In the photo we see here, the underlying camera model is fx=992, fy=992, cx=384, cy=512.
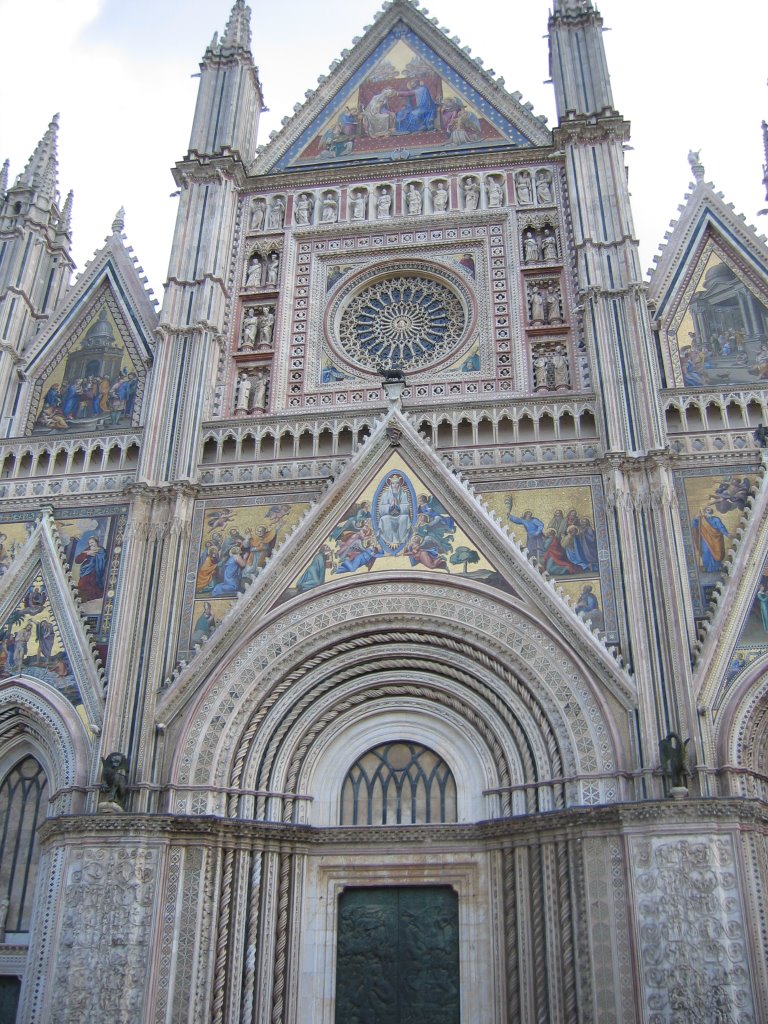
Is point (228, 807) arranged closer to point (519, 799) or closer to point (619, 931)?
point (519, 799)

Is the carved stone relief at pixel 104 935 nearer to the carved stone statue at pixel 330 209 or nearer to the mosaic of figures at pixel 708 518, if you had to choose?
the mosaic of figures at pixel 708 518

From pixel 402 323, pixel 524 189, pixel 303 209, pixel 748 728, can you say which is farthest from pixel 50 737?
pixel 524 189

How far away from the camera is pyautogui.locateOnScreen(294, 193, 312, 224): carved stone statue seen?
66.6ft

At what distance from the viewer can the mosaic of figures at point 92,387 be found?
1805cm

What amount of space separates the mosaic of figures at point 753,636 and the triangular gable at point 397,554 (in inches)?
65.9

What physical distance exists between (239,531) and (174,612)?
1.73 m

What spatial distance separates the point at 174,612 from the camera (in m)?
15.4

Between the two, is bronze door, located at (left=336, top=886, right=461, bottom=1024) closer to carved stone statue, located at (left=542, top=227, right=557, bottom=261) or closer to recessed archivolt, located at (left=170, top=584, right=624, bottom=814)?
recessed archivolt, located at (left=170, top=584, right=624, bottom=814)

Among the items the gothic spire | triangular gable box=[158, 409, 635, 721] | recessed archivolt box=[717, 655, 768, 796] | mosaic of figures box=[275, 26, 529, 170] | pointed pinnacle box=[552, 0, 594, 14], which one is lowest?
recessed archivolt box=[717, 655, 768, 796]

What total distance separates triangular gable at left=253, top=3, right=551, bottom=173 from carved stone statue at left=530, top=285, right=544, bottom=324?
384 centimetres

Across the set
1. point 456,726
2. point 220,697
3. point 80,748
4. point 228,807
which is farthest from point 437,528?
point 80,748

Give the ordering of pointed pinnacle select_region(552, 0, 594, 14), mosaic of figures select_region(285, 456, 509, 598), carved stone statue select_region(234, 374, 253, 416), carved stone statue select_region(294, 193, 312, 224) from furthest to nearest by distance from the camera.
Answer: pointed pinnacle select_region(552, 0, 594, 14), carved stone statue select_region(294, 193, 312, 224), carved stone statue select_region(234, 374, 253, 416), mosaic of figures select_region(285, 456, 509, 598)

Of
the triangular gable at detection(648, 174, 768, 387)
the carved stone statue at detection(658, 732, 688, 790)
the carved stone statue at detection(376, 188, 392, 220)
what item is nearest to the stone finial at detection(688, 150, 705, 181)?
the triangular gable at detection(648, 174, 768, 387)

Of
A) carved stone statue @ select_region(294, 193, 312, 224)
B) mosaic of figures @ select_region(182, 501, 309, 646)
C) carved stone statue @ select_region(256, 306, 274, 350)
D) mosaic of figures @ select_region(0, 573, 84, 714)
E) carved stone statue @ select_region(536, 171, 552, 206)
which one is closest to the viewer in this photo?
mosaic of figures @ select_region(0, 573, 84, 714)
